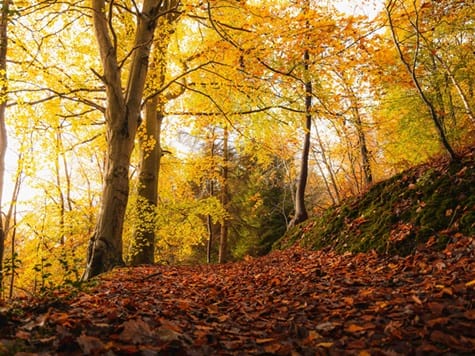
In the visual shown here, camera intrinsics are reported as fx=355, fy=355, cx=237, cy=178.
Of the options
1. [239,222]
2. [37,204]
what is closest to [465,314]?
[37,204]

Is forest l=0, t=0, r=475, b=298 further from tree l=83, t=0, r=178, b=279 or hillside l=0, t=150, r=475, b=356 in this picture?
hillside l=0, t=150, r=475, b=356

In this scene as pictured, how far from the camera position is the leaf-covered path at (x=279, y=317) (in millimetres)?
2094

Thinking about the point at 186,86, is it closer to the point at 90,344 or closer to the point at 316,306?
the point at 316,306

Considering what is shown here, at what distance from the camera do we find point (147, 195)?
1044 centimetres

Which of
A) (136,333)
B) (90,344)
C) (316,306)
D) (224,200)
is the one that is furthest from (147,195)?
(224,200)

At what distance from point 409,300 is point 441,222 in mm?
2811

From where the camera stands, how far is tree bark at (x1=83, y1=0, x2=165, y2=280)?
670cm

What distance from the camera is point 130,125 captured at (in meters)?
7.14

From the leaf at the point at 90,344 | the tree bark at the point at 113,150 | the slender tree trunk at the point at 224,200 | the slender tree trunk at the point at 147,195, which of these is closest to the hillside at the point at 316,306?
the leaf at the point at 90,344

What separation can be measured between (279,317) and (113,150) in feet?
16.9

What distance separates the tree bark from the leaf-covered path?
A: 2.32m

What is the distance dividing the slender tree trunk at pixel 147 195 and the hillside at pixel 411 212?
4798 millimetres

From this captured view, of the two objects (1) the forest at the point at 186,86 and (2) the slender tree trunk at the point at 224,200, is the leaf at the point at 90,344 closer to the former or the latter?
(1) the forest at the point at 186,86

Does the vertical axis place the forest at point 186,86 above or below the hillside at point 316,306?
above
